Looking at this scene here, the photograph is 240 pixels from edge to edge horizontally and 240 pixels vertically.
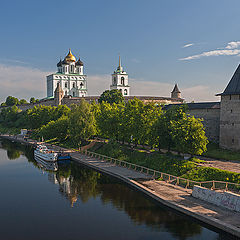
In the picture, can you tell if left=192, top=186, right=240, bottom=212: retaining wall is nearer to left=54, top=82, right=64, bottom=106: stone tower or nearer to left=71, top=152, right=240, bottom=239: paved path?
left=71, top=152, right=240, bottom=239: paved path

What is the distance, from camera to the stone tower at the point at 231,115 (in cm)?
3381

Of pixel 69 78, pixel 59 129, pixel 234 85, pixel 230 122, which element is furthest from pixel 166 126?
pixel 69 78

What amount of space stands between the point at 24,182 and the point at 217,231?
21594 mm

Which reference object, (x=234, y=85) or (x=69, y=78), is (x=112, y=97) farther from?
(x=69, y=78)

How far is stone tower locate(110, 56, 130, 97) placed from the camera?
132 meters

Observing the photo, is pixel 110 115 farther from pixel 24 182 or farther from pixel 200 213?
pixel 200 213

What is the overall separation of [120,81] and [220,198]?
378 feet

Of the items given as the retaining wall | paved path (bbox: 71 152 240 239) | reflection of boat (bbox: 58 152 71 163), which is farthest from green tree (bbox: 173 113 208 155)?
reflection of boat (bbox: 58 152 71 163)

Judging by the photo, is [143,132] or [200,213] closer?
[200,213]

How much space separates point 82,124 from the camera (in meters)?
48.8

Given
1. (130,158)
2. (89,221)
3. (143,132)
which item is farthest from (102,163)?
(89,221)

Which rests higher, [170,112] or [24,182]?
[170,112]

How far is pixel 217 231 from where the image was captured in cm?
1775

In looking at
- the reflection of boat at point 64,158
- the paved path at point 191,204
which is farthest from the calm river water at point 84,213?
the reflection of boat at point 64,158
